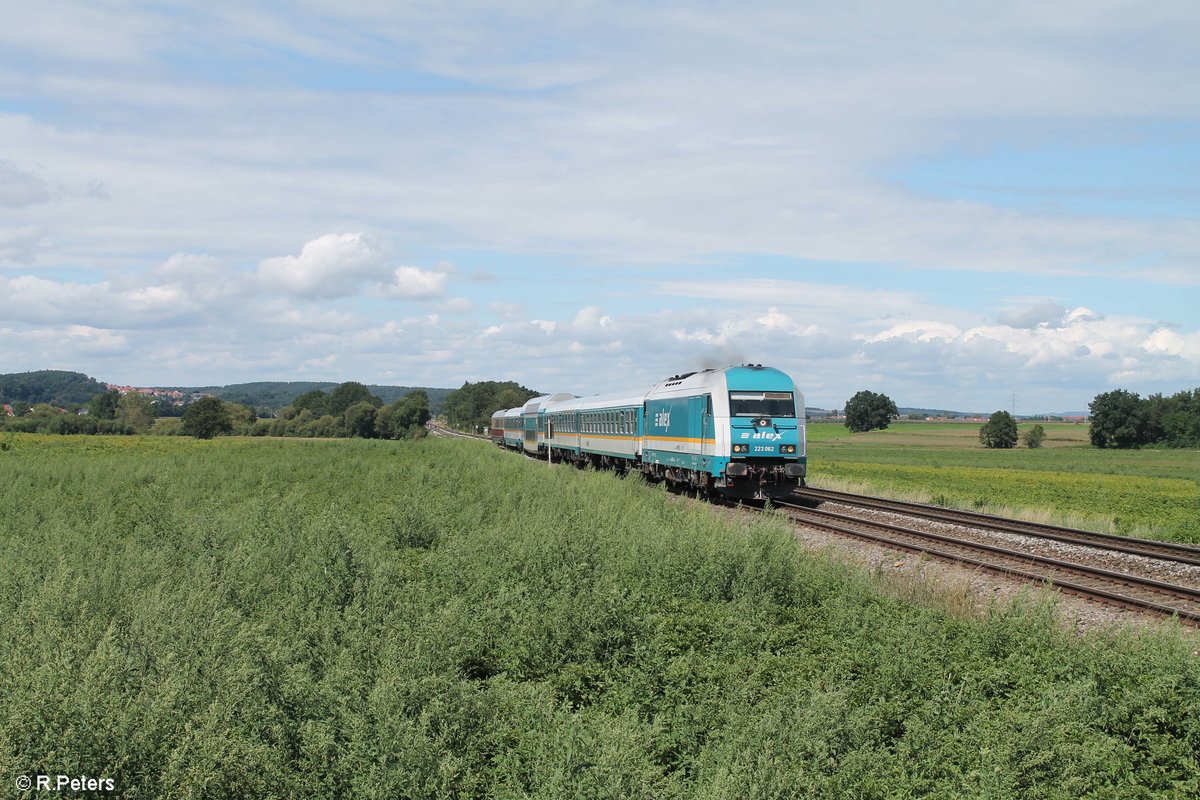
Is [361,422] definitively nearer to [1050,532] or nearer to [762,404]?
[762,404]

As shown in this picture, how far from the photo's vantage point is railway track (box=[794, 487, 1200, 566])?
54.9ft

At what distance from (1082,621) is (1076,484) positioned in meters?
35.6

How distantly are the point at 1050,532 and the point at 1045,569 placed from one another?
5655mm

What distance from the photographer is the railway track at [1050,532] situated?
54.9 ft

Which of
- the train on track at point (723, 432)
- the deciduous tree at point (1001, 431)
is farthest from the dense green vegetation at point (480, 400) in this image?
the train on track at point (723, 432)

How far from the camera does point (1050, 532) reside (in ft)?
64.4

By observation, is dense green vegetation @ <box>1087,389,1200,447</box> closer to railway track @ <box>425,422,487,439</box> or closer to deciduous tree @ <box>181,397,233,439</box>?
railway track @ <box>425,422,487,439</box>

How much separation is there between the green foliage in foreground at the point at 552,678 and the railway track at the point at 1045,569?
278 cm

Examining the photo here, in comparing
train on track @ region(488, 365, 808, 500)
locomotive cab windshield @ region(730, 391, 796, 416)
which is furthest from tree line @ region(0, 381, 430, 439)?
locomotive cab windshield @ region(730, 391, 796, 416)

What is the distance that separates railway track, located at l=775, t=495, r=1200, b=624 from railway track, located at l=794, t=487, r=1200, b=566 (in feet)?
5.21

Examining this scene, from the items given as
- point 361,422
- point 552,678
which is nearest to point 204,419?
point 361,422

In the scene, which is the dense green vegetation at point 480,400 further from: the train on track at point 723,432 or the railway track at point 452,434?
the train on track at point 723,432

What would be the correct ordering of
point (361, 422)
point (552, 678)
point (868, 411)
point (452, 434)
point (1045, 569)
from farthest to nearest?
point (868, 411)
point (452, 434)
point (361, 422)
point (1045, 569)
point (552, 678)

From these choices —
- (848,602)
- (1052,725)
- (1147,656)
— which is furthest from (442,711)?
(1147,656)
